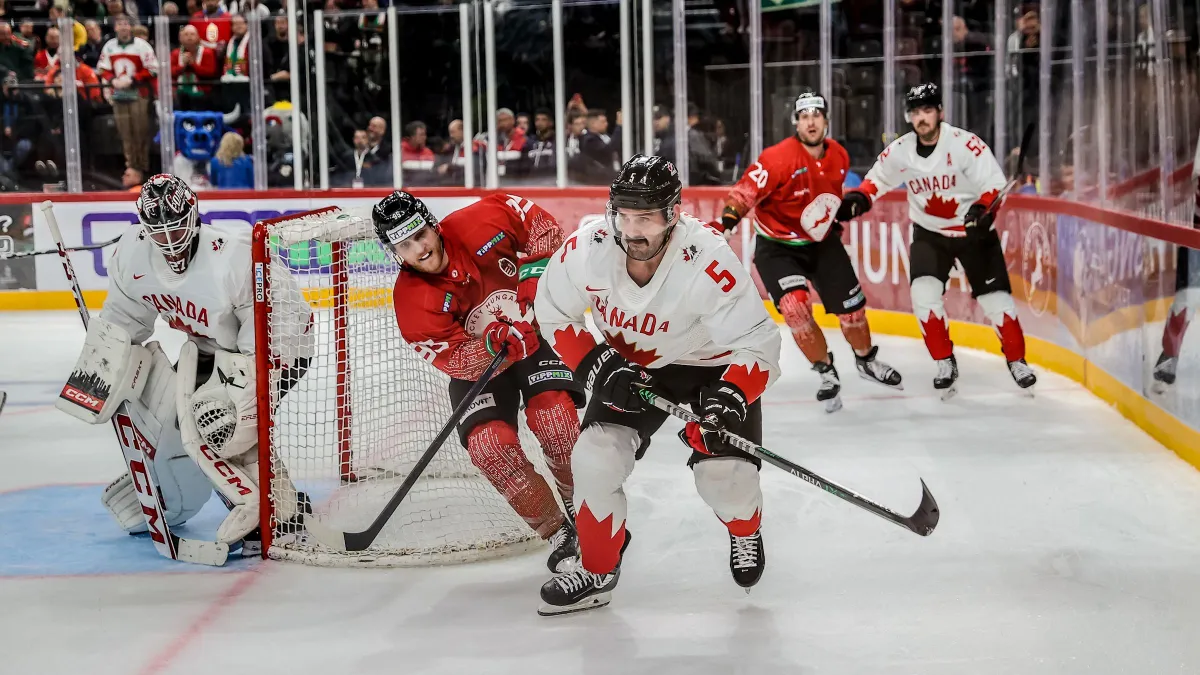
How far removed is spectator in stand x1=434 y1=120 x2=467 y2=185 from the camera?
26.9 ft

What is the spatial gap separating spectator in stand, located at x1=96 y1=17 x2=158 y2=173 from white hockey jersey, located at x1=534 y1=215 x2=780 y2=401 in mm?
6124

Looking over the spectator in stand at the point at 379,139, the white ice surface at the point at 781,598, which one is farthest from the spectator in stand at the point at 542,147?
the white ice surface at the point at 781,598

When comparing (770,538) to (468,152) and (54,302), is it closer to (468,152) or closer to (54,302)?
(468,152)

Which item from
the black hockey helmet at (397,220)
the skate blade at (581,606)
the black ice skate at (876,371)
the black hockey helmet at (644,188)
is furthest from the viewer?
the black ice skate at (876,371)

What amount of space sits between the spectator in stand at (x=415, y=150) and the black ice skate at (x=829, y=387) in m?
3.80

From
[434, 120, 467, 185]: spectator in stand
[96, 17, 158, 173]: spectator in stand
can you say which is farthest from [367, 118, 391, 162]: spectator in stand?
[96, 17, 158, 173]: spectator in stand

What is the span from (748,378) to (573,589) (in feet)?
2.01

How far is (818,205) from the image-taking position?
511cm

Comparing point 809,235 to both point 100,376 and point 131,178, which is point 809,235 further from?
point 131,178

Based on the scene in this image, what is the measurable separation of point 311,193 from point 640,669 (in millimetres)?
5928

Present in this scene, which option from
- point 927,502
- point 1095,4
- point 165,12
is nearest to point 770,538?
point 927,502

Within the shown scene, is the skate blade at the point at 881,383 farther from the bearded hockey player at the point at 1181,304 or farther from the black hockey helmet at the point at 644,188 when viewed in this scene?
the black hockey helmet at the point at 644,188

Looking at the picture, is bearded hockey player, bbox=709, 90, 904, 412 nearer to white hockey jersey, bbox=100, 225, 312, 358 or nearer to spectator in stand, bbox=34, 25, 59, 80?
white hockey jersey, bbox=100, 225, 312, 358

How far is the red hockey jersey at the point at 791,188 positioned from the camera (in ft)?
16.8
